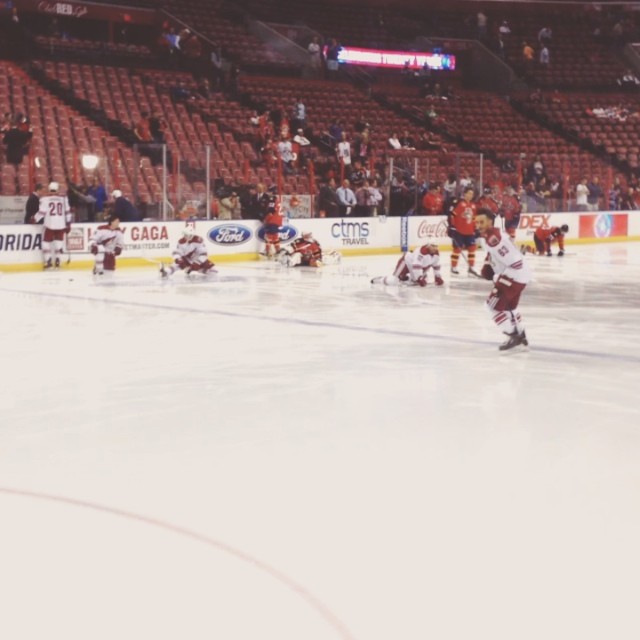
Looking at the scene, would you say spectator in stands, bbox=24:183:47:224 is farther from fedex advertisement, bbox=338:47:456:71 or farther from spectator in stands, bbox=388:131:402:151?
fedex advertisement, bbox=338:47:456:71

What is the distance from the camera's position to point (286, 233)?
19.0 m

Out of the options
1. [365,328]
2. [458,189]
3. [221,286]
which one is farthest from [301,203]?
[365,328]

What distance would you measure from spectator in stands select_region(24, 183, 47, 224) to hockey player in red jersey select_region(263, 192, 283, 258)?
402 centimetres

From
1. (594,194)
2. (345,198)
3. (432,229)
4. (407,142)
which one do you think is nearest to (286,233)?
(345,198)

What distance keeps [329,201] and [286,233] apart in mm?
1389

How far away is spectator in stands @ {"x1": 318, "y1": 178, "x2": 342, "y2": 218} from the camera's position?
1980 centimetres

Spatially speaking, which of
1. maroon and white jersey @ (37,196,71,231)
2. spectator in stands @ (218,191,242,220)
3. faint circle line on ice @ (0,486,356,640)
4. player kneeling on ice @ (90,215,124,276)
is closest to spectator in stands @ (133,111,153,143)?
spectator in stands @ (218,191,242,220)

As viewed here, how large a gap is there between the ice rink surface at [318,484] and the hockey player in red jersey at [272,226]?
872cm

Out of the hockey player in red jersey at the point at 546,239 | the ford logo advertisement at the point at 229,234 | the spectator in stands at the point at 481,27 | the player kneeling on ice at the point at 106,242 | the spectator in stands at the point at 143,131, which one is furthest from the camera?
the spectator in stands at the point at 481,27

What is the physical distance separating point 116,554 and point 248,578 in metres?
0.53

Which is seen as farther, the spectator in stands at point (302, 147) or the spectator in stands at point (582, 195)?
the spectator in stands at point (582, 195)

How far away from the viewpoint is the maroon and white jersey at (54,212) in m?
15.6

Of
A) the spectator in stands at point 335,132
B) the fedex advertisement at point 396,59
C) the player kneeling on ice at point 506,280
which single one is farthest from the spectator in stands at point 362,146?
the player kneeling on ice at point 506,280

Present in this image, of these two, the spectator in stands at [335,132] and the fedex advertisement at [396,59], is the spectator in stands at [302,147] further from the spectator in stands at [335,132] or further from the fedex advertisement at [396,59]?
the fedex advertisement at [396,59]
